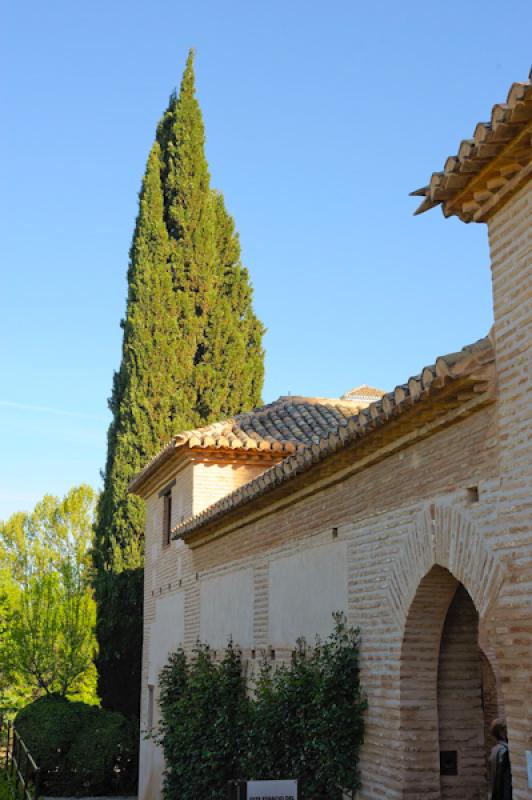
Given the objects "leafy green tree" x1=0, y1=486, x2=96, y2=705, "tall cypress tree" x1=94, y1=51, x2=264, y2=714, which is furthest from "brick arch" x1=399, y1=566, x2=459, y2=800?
"leafy green tree" x1=0, y1=486, x2=96, y2=705

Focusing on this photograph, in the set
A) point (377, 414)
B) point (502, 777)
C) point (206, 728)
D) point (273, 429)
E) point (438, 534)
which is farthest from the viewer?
point (273, 429)

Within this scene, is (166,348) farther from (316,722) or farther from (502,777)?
(502,777)

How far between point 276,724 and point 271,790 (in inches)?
123

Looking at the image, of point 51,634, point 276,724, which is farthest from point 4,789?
point 276,724

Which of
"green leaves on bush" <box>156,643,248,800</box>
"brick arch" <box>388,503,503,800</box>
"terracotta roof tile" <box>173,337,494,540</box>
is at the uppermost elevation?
"terracotta roof tile" <box>173,337,494,540</box>

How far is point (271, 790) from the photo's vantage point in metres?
5.78

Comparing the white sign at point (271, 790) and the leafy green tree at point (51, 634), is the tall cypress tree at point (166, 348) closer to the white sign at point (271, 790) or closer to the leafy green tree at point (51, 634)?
the leafy green tree at point (51, 634)

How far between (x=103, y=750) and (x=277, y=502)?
33.5ft

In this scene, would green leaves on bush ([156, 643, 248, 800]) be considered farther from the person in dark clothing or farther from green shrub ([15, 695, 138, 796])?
green shrub ([15, 695, 138, 796])

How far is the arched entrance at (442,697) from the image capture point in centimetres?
695

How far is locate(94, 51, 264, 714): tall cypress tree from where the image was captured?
21625mm

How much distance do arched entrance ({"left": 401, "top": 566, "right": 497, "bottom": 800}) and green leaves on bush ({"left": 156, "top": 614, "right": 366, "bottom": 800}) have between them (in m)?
0.79

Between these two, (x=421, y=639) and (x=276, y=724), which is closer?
(x=421, y=639)

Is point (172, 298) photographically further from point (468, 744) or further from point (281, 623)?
point (468, 744)
